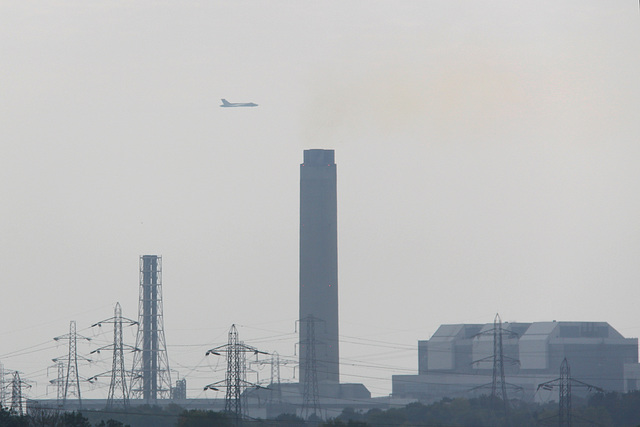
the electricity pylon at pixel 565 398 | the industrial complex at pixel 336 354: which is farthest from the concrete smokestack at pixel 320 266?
the electricity pylon at pixel 565 398

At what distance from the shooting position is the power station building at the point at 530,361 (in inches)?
4985

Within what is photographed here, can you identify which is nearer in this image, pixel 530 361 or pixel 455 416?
pixel 455 416

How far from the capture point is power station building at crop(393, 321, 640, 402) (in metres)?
127

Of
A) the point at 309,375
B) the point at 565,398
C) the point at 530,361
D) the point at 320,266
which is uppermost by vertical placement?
the point at 320,266

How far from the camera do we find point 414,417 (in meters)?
88.4

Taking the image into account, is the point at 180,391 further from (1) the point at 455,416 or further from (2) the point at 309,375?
(1) the point at 455,416

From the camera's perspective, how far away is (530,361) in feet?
425

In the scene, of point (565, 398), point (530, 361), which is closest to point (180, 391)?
point (530, 361)

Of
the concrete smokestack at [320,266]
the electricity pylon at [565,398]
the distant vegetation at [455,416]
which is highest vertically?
the concrete smokestack at [320,266]

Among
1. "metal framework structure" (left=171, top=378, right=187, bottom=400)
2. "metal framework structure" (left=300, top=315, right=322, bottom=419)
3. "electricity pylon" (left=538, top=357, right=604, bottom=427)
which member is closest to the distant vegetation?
"electricity pylon" (left=538, top=357, right=604, bottom=427)

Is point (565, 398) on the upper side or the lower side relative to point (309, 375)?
lower

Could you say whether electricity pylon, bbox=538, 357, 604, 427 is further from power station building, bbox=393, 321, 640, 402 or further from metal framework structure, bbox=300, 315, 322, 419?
power station building, bbox=393, 321, 640, 402

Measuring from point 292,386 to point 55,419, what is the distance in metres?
76.3

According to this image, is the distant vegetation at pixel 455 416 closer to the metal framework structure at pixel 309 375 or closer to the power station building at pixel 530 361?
the metal framework structure at pixel 309 375
